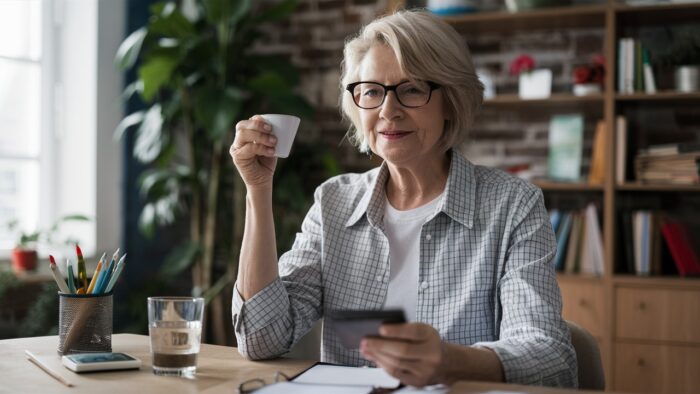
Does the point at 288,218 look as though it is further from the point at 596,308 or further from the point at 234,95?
the point at 596,308

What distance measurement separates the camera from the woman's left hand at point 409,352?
3.77 ft

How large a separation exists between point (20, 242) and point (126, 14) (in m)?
1.28

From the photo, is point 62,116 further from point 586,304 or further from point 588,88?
point 586,304

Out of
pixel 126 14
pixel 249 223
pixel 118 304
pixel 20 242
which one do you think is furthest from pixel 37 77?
pixel 249 223

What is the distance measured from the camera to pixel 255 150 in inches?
60.5

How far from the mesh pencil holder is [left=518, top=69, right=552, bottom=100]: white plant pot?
8.09ft

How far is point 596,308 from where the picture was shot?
132 inches

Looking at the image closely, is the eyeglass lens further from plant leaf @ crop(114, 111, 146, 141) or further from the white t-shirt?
plant leaf @ crop(114, 111, 146, 141)

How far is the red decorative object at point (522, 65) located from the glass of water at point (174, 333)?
2.58 metres

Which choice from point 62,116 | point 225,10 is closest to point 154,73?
point 225,10

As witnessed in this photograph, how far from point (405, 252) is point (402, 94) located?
34cm

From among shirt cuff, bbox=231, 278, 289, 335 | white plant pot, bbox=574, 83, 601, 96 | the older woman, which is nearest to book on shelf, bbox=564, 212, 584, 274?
white plant pot, bbox=574, 83, 601, 96

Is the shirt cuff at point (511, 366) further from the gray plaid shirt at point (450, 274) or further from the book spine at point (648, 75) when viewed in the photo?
the book spine at point (648, 75)

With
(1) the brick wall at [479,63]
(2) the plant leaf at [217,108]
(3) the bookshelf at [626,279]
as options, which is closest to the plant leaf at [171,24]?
(2) the plant leaf at [217,108]
